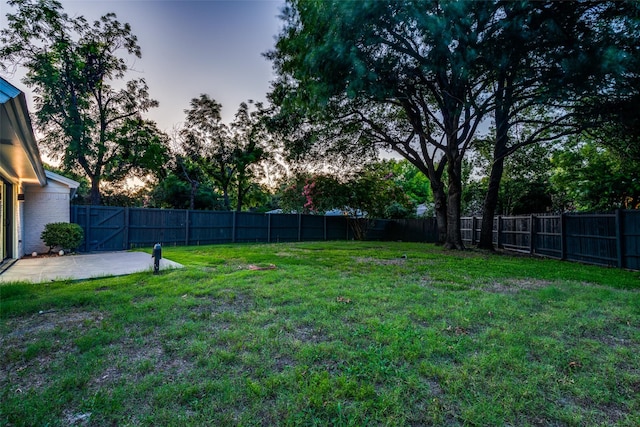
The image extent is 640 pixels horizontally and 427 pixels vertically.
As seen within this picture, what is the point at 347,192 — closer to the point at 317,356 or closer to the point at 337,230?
the point at 337,230

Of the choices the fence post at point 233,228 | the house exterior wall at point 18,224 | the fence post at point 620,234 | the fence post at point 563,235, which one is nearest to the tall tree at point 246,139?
the fence post at point 233,228

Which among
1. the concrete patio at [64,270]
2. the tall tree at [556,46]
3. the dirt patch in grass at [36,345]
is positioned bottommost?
the dirt patch in grass at [36,345]

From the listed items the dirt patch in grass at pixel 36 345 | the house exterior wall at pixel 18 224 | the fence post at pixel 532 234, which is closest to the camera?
the dirt patch in grass at pixel 36 345

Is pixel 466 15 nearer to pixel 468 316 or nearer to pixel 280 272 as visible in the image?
pixel 468 316

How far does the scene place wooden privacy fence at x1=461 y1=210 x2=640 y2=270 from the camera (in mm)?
7043

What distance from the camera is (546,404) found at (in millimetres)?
1966

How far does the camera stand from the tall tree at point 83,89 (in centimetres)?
1300

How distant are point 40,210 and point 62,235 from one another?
1.48 m

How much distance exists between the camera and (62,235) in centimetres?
936

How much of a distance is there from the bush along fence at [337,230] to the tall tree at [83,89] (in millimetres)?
5201

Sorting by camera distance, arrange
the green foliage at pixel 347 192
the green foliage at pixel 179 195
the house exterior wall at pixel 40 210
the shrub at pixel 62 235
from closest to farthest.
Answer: the shrub at pixel 62 235, the house exterior wall at pixel 40 210, the green foliage at pixel 347 192, the green foliage at pixel 179 195

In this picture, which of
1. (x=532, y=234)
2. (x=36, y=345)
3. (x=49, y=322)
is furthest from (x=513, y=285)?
(x=532, y=234)

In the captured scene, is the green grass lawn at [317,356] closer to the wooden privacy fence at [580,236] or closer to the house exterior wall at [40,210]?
the wooden privacy fence at [580,236]

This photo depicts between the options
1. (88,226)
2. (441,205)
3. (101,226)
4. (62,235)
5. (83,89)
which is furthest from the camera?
(83,89)
